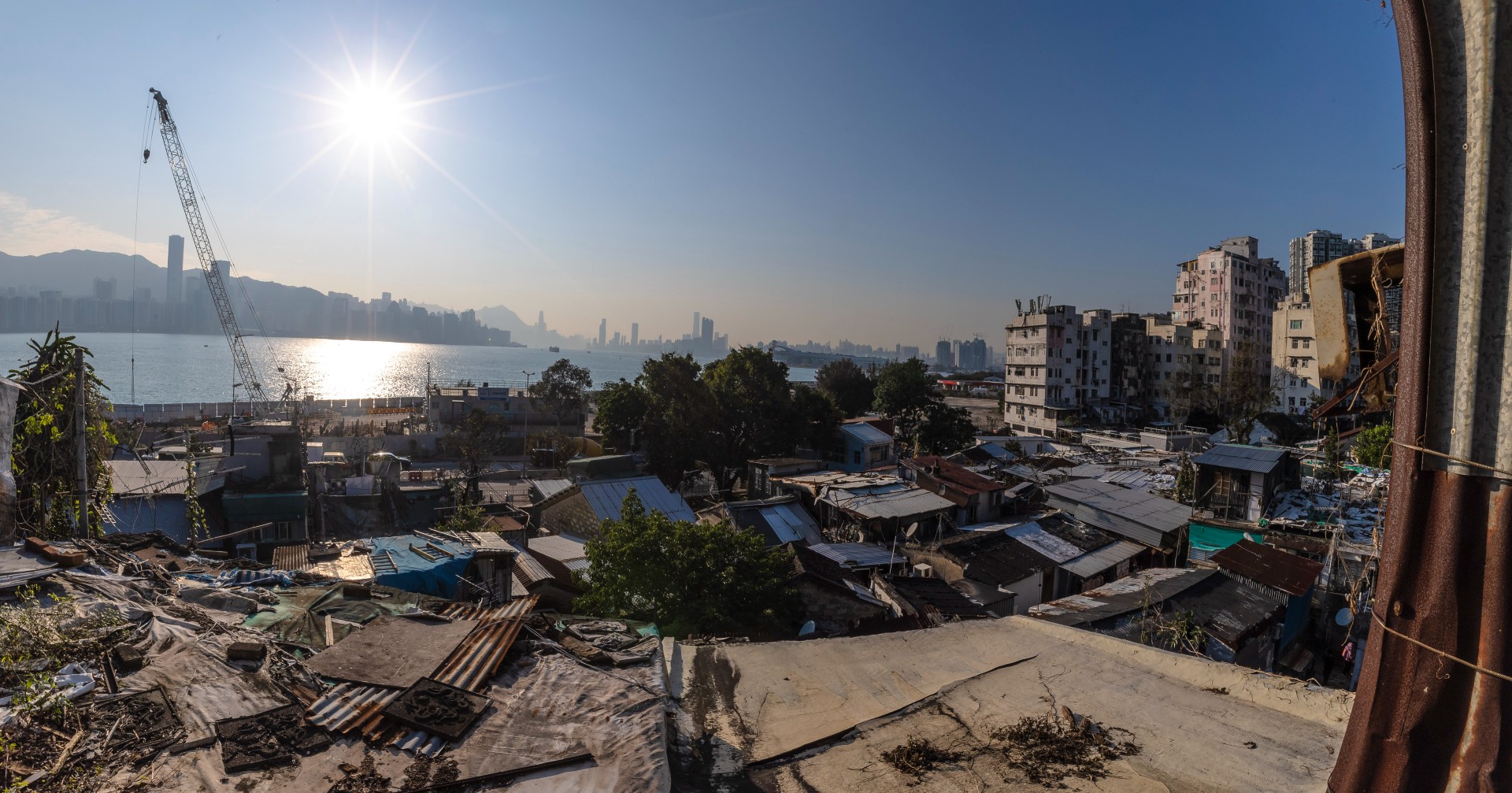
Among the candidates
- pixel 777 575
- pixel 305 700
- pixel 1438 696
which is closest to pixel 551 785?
pixel 305 700

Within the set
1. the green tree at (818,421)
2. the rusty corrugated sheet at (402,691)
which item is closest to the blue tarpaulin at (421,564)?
the rusty corrugated sheet at (402,691)

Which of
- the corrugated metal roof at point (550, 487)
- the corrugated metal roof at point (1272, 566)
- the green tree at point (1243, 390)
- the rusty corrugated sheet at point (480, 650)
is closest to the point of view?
the rusty corrugated sheet at point (480, 650)

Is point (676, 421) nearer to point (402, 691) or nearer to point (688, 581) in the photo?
point (688, 581)

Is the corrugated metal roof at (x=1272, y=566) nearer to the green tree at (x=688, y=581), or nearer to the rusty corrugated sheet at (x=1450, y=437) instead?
the green tree at (x=688, y=581)

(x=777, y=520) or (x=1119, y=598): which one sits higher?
(x=1119, y=598)

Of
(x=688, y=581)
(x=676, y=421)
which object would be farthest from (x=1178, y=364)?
(x=688, y=581)

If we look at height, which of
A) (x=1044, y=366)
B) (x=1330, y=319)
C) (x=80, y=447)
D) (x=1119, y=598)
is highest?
(x=1044, y=366)

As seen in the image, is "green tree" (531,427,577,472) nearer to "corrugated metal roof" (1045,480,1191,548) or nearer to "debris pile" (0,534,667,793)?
"corrugated metal roof" (1045,480,1191,548)
